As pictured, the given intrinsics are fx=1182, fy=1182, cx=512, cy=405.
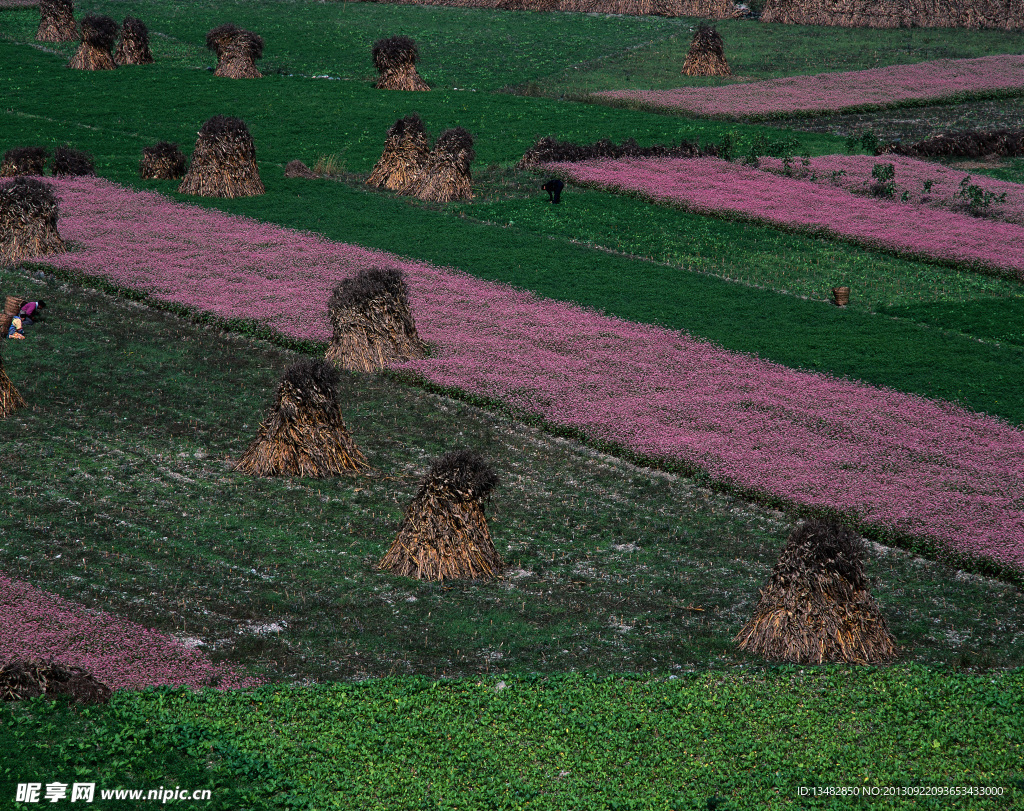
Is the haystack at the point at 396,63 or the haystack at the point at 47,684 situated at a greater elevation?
the haystack at the point at 396,63

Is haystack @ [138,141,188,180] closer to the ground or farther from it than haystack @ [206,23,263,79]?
closer to the ground

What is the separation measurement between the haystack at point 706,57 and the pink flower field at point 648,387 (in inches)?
1340

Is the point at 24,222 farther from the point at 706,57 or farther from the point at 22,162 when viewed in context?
the point at 706,57

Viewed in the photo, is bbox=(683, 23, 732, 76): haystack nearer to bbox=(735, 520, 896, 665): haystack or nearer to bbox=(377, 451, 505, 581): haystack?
bbox=(377, 451, 505, 581): haystack

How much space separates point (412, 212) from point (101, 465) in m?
19.9

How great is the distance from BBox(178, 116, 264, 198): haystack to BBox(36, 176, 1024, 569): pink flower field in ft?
12.2

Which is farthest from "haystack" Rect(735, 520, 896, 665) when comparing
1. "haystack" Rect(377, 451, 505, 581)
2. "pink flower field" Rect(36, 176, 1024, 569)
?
"haystack" Rect(377, 451, 505, 581)

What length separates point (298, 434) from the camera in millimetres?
20797

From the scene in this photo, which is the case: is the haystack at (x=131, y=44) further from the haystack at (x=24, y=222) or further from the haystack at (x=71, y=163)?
the haystack at (x=24, y=222)

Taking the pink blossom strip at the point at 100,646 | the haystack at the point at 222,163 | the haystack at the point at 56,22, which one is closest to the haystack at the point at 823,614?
the pink blossom strip at the point at 100,646

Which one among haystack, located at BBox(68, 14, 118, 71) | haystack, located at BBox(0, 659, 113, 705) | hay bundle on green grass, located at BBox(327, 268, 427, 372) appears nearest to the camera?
haystack, located at BBox(0, 659, 113, 705)

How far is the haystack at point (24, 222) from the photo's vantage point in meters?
32.7

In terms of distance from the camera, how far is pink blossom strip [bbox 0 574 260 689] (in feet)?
48.5

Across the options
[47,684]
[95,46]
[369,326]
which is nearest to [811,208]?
[369,326]
